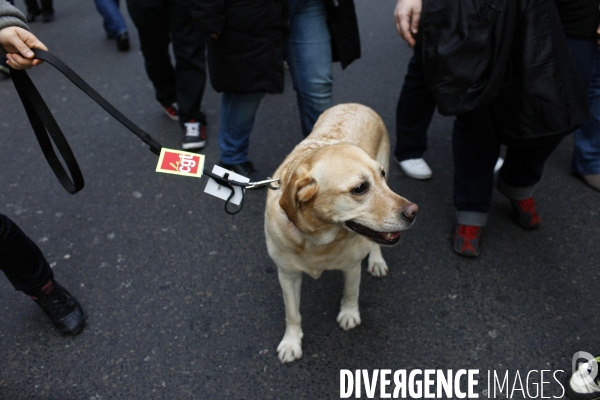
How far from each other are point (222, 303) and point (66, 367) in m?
0.81

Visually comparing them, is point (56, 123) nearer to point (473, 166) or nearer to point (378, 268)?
point (378, 268)

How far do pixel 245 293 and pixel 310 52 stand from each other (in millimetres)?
1451

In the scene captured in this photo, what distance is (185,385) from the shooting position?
224 cm

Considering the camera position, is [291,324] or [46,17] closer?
[291,324]

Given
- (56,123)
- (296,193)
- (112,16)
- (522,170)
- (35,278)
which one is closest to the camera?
(296,193)

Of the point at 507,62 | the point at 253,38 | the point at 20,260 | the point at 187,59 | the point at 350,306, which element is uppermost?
the point at 507,62

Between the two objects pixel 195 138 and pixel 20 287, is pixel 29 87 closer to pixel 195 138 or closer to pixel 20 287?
pixel 20 287

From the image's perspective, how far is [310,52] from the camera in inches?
112

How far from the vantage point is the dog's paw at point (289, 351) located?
2311 mm

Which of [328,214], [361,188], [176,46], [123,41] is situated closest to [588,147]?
[361,188]

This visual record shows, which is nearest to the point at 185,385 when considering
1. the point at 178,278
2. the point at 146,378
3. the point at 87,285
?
the point at 146,378

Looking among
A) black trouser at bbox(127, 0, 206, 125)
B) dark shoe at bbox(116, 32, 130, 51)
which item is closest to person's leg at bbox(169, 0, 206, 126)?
black trouser at bbox(127, 0, 206, 125)

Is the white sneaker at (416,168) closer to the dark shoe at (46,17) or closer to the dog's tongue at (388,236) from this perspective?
the dog's tongue at (388,236)

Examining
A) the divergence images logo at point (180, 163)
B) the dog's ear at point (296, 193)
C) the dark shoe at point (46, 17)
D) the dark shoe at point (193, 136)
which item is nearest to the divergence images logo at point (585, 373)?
the dog's ear at point (296, 193)
